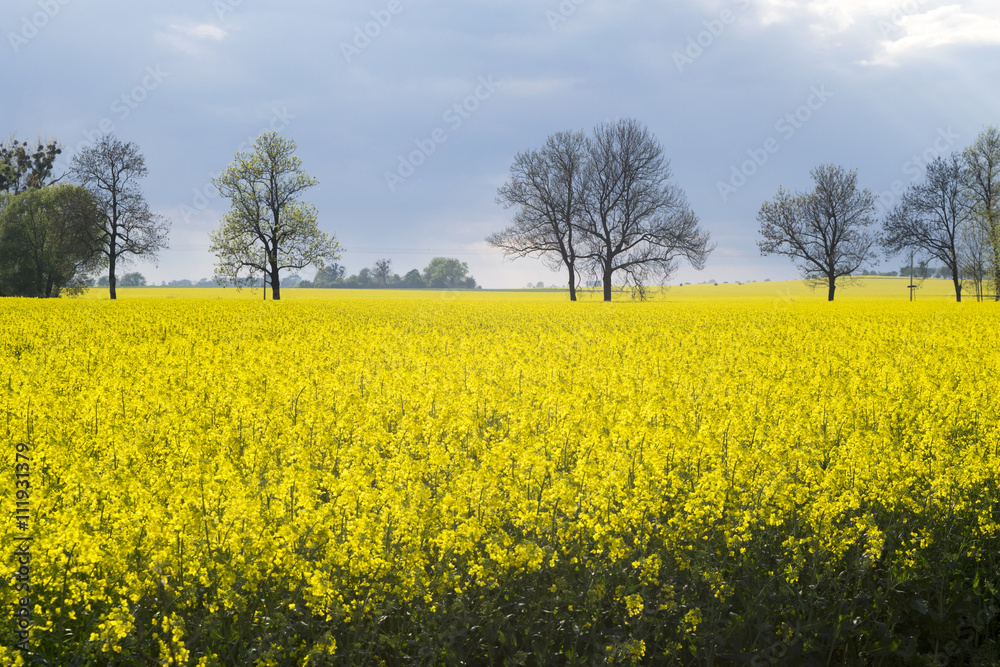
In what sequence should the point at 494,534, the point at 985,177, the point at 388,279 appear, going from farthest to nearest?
the point at 388,279 < the point at 985,177 < the point at 494,534

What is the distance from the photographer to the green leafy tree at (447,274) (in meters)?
157

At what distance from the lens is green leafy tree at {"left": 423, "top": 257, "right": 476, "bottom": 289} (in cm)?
15662

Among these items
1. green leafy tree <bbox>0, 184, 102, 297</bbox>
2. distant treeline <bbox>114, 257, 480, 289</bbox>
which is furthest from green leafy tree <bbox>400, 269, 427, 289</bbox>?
green leafy tree <bbox>0, 184, 102, 297</bbox>

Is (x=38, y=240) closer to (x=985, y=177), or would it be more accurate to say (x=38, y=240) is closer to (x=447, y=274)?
(x=985, y=177)

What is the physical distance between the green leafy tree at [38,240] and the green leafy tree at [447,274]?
99805mm

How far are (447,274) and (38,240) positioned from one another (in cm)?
10964

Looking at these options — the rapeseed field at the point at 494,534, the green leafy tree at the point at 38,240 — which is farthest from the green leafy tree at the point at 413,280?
the rapeseed field at the point at 494,534

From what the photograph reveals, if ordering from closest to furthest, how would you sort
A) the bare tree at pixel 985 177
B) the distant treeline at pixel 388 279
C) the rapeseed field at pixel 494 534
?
the rapeseed field at pixel 494 534 → the bare tree at pixel 985 177 → the distant treeline at pixel 388 279

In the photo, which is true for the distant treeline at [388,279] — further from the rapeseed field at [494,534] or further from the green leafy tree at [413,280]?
the rapeseed field at [494,534]

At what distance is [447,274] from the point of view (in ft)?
526

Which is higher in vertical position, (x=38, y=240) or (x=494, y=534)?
(x=38, y=240)

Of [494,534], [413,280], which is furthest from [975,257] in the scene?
[413,280]

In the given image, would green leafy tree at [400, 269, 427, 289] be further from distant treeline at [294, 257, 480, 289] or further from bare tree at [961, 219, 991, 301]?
bare tree at [961, 219, 991, 301]

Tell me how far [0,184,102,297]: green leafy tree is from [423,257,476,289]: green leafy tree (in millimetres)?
99805
